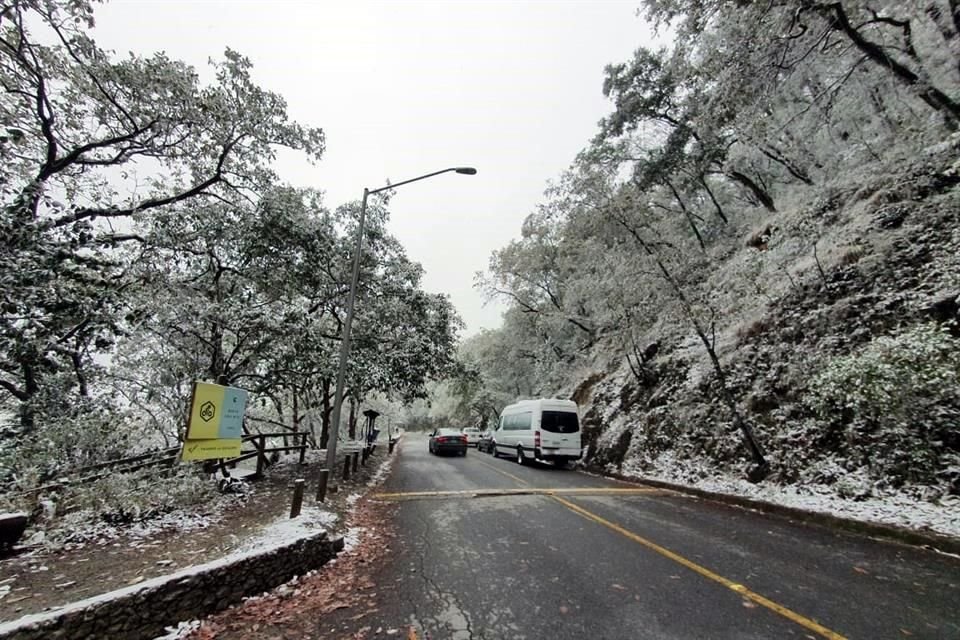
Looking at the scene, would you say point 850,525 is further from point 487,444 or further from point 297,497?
point 487,444

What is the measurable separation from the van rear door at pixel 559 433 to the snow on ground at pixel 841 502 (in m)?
4.40

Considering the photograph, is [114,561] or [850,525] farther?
[850,525]

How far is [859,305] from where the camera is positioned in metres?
8.64

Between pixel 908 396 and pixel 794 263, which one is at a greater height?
pixel 794 263

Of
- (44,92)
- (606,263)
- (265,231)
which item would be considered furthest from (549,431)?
(44,92)

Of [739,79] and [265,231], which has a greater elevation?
[739,79]

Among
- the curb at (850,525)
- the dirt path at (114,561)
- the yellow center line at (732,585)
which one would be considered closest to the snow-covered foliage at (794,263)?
the curb at (850,525)

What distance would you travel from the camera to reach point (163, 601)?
330cm

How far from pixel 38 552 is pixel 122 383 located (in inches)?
284

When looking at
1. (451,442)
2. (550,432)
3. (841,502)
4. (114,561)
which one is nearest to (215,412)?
(114,561)

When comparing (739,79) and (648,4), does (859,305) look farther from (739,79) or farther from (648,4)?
(648,4)

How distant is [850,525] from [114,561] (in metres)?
9.59

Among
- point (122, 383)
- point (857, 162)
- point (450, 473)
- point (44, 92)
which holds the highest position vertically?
point (857, 162)

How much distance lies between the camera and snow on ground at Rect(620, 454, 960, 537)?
5.37 metres
